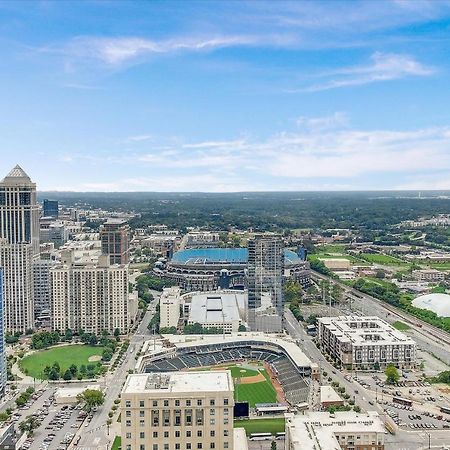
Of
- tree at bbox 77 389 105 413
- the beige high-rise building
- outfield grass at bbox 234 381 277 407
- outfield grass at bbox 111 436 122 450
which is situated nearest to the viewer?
the beige high-rise building

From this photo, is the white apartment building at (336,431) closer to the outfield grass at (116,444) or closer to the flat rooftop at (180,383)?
the outfield grass at (116,444)

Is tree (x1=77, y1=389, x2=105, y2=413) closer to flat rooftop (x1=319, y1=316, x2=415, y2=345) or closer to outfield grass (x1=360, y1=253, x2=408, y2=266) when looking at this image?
flat rooftop (x1=319, y1=316, x2=415, y2=345)

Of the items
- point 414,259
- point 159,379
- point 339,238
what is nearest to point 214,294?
point 414,259

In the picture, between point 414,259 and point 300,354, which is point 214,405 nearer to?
point 300,354

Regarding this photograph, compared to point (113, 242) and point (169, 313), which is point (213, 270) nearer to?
point (113, 242)

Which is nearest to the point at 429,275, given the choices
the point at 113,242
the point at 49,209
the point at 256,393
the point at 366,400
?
the point at 113,242

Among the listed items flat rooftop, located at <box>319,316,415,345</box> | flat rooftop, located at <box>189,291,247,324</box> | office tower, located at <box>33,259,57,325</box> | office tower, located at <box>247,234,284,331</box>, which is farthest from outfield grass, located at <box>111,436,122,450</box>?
office tower, located at <box>33,259,57,325</box>

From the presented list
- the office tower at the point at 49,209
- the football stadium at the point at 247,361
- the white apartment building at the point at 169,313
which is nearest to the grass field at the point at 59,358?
the football stadium at the point at 247,361
